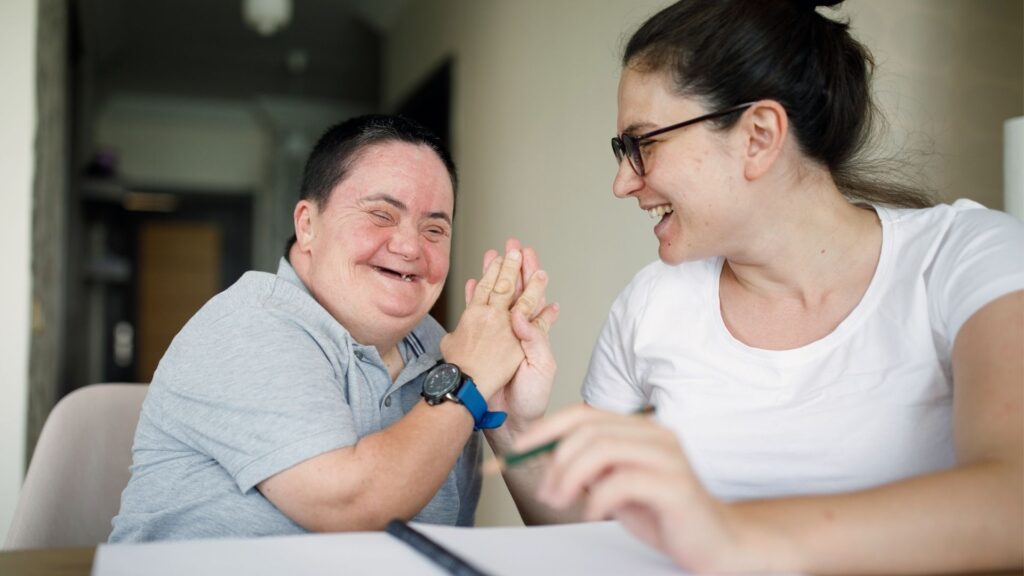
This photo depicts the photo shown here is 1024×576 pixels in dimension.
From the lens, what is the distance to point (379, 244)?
139 cm

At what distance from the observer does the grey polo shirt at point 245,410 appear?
108 cm

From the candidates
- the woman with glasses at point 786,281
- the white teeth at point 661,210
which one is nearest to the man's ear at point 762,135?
the woman with glasses at point 786,281

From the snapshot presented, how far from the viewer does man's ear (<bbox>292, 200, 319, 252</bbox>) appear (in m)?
1.46

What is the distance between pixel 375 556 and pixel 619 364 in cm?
75

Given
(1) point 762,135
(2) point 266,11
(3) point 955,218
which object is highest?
(2) point 266,11

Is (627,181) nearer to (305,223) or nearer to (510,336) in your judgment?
(510,336)

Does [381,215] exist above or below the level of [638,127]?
below

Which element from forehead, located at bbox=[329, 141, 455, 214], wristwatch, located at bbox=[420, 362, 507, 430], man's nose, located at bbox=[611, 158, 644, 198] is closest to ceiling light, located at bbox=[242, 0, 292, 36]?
forehead, located at bbox=[329, 141, 455, 214]

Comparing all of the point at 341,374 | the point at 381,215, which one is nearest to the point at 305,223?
the point at 381,215

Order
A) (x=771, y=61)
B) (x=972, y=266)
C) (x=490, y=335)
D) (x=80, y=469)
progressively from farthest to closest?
(x=80, y=469), (x=490, y=335), (x=771, y=61), (x=972, y=266)

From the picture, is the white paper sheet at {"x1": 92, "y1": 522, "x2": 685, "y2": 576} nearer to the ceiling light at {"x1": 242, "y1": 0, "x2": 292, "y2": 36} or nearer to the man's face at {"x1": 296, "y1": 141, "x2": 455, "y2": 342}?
the man's face at {"x1": 296, "y1": 141, "x2": 455, "y2": 342}

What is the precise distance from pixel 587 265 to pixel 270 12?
7.58 ft

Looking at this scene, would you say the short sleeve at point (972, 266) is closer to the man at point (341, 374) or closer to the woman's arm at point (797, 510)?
the woman's arm at point (797, 510)

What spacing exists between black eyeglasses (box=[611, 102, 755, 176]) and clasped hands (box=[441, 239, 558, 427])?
22 centimetres
